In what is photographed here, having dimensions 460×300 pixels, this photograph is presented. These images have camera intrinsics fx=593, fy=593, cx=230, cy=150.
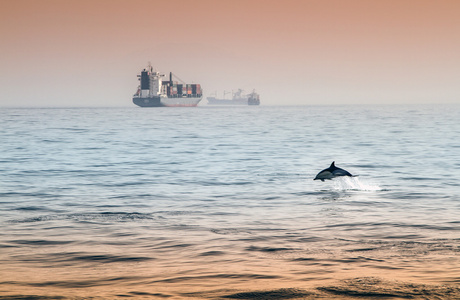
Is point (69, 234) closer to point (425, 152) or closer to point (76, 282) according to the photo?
point (76, 282)

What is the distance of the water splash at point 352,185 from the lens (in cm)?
2455

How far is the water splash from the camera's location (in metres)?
24.5

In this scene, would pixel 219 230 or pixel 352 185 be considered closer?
pixel 219 230

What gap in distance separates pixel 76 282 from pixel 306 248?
17.3 feet

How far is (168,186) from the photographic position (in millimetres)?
26688

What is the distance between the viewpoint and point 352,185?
2527 centimetres

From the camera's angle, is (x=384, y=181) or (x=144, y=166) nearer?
(x=384, y=181)

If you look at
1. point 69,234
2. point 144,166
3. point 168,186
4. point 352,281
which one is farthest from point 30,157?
point 352,281

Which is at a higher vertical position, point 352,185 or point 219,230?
point 219,230

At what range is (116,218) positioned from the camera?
17859mm

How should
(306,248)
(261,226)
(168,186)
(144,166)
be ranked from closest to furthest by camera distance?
(306,248) → (261,226) → (168,186) → (144,166)

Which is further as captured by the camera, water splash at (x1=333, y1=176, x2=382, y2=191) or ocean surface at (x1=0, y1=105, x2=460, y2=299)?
water splash at (x1=333, y1=176, x2=382, y2=191)

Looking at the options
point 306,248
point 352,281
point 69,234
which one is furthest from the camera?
point 69,234

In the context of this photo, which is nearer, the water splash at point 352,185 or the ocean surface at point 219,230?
the ocean surface at point 219,230
